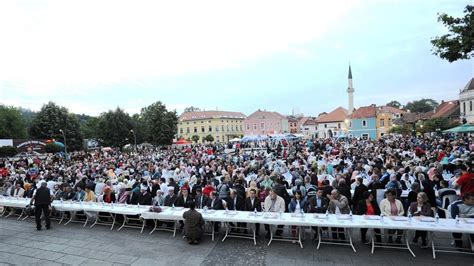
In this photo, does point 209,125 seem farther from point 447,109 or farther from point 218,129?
point 447,109

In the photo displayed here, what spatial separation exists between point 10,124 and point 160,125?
2750 centimetres

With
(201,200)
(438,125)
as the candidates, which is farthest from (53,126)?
(438,125)

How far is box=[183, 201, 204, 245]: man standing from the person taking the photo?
6.14 m

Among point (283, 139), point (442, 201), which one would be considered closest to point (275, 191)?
point (442, 201)

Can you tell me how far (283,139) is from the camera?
34844mm

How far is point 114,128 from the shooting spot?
42.2m

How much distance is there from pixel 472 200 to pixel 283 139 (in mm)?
29704

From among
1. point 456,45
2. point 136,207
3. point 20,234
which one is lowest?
point 20,234

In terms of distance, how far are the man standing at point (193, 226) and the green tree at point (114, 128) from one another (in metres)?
39.9

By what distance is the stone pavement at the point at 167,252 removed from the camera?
5078mm

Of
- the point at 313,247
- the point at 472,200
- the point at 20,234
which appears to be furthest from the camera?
the point at 20,234

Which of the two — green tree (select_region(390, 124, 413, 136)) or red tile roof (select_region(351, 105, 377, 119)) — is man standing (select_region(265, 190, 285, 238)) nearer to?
green tree (select_region(390, 124, 413, 136))

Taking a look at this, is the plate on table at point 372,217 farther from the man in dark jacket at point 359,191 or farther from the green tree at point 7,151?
the green tree at point 7,151

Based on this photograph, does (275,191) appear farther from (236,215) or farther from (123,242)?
(123,242)
